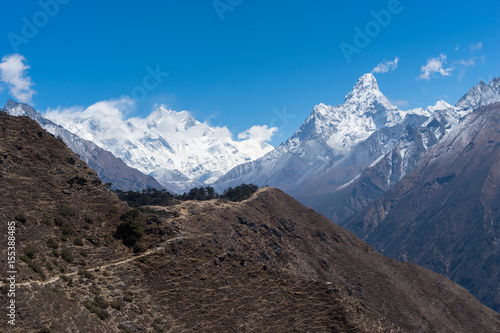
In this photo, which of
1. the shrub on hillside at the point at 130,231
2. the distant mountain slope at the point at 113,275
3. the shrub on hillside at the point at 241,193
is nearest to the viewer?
the distant mountain slope at the point at 113,275

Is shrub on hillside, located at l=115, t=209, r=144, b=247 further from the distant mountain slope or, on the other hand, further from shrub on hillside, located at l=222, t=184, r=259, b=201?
shrub on hillside, located at l=222, t=184, r=259, b=201

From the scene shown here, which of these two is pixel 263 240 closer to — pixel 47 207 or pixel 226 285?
pixel 226 285

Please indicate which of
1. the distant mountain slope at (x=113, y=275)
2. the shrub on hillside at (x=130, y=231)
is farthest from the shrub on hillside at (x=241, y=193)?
the shrub on hillside at (x=130, y=231)

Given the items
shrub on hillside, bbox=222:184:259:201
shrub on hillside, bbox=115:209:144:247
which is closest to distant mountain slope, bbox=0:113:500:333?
shrub on hillside, bbox=115:209:144:247

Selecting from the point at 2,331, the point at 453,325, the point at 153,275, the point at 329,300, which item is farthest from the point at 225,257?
the point at 453,325

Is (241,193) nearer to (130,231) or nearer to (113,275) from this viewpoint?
(130,231)

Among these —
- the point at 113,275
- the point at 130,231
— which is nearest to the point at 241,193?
the point at 130,231

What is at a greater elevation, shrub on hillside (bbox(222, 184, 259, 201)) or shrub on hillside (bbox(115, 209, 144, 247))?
shrub on hillside (bbox(222, 184, 259, 201))

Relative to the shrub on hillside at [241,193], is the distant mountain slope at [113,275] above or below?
below

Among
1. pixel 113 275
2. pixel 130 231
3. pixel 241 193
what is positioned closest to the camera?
pixel 113 275

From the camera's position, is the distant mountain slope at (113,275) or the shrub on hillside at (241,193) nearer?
the distant mountain slope at (113,275)

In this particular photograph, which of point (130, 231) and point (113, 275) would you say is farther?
point (130, 231)

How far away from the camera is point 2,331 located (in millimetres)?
43156

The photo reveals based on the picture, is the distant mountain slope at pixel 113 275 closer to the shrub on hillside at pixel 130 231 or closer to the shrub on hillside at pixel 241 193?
the shrub on hillside at pixel 130 231
